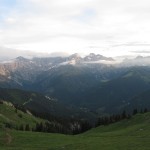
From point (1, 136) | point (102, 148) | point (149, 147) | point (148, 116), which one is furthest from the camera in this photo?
point (148, 116)

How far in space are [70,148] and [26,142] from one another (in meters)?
22.2

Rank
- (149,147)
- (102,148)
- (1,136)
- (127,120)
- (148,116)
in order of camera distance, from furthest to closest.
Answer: (127,120), (148,116), (1,136), (102,148), (149,147)

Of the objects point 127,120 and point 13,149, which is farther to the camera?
point 127,120

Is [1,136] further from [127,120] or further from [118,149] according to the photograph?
[127,120]

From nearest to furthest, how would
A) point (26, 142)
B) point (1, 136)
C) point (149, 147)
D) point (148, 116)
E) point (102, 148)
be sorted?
1. point (149, 147)
2. point (102, 148)
3. point (26, 142)
4. point (1, 136)
5. point (148, 116)

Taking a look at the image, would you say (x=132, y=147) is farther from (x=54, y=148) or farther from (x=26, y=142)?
(x=26, y=142)

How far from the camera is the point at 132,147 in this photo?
77.2 metres

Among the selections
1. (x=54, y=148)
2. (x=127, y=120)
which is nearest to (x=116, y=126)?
(x=127, y=120)

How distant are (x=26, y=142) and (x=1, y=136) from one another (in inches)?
460

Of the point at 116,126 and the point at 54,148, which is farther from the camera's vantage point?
the point at 116,126

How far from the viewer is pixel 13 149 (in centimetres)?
8700

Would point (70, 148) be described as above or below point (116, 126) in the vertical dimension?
above

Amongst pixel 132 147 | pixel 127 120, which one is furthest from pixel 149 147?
pixel 127 120

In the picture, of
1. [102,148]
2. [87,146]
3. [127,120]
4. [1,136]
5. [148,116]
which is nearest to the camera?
[102,148]
